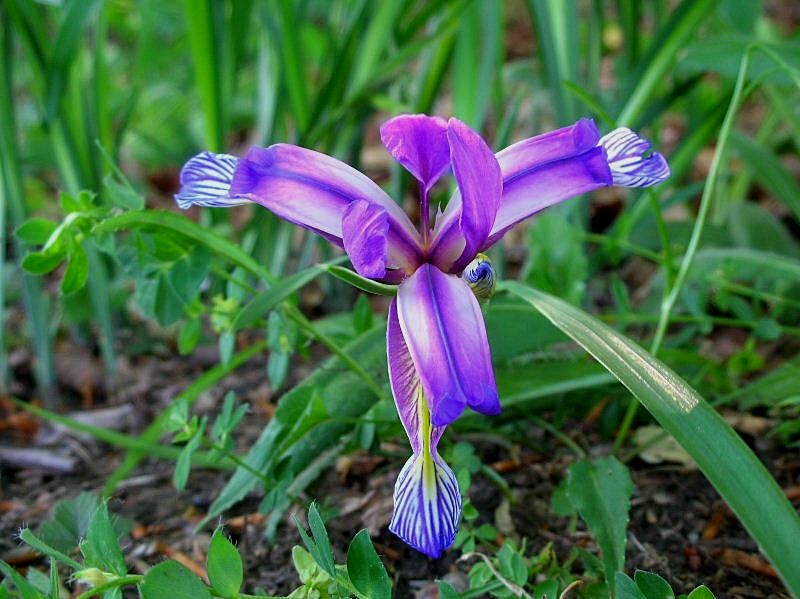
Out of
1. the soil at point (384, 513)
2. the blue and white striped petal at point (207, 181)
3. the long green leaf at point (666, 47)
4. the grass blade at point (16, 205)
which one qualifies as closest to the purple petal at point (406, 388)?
the blue and white striped petal at point (207, 181)

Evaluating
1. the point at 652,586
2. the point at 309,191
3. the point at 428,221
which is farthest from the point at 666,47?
the point at 652,586

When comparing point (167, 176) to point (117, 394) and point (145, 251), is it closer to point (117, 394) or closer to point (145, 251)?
point (117, 394)

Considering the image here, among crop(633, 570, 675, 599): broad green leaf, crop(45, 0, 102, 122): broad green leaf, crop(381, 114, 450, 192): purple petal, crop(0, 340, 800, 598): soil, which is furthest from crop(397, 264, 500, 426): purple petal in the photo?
crop(45, 0, 102, 122): broad green leaf

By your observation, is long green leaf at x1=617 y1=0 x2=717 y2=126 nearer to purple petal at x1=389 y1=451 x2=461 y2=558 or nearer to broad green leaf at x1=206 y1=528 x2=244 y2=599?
purple petal at x1=389 y1=451 x2=461 y2=558

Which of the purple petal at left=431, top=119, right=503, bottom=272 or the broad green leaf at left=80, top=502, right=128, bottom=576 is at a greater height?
the purple petal at left=431, top=119, right=503, bottom=272

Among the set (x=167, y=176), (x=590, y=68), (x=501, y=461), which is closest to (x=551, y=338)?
(x=501, y=461)
